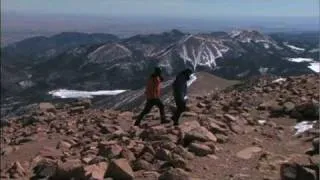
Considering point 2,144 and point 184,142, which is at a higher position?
point 184,142

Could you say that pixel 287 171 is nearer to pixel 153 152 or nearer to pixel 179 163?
pixel 179 163

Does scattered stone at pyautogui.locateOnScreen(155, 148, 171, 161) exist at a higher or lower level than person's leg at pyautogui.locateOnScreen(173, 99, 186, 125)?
higher

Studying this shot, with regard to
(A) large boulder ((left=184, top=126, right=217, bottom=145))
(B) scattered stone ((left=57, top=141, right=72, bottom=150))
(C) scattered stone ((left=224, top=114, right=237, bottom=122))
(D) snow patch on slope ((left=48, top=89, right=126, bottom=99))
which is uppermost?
(A) large boulder ((left=184, top=126, right=217, bottom=145))

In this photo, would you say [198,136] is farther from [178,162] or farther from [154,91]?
[154,91]

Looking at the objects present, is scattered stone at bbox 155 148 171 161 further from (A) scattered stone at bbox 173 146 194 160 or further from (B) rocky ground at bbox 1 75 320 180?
(A) scattered stone at bbox 173 146 194 160

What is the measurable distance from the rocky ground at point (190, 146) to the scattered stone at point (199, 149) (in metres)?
0.02

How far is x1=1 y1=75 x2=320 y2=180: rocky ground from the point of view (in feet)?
44.7

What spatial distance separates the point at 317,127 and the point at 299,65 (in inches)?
6175

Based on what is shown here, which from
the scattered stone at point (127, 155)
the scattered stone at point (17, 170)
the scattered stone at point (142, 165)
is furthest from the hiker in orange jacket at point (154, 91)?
the scattered stone at point (142, 165)

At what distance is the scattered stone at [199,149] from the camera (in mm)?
15039

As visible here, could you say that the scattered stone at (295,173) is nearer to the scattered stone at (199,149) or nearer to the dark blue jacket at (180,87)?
the scattered stone at (199,149)

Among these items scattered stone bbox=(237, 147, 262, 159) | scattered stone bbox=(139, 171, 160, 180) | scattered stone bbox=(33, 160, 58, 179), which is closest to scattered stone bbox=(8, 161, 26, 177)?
scattered stone bbox=(33, 160, 58, 179)

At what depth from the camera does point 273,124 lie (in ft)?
66.6

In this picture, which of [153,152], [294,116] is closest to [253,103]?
[294,116]
